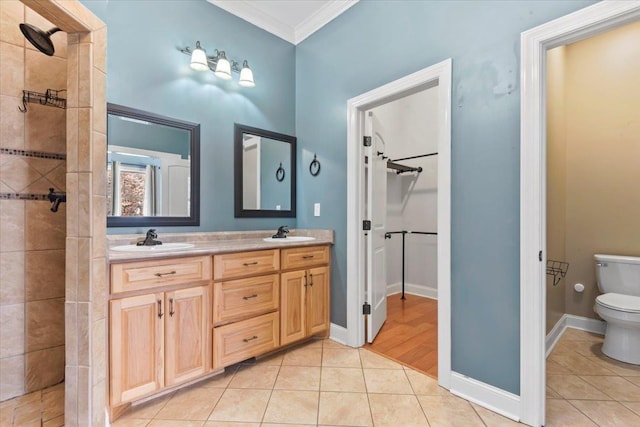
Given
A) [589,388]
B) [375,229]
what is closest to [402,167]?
[375,229]

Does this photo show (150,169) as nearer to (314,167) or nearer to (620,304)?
(314,167)

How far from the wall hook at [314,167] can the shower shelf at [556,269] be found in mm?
2107

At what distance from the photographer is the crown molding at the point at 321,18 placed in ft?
8.02

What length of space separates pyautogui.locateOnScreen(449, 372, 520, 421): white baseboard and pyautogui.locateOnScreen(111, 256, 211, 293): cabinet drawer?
1658 mm

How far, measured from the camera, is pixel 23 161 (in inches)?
65.8

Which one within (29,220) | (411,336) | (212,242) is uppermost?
(29,220)

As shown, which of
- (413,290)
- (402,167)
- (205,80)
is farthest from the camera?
(413,290)

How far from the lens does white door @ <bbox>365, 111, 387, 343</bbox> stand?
2426 millimetres

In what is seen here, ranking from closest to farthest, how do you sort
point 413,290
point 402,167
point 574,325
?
1. point 574,325
2. point 402,167
3. point 413,290

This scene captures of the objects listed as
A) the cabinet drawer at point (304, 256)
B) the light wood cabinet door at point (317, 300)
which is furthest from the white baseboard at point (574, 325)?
→ the cabinet drawer at point (304, 256)

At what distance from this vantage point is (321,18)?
262cm

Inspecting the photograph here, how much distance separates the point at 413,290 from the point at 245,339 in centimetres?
269

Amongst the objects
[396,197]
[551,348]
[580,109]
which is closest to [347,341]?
[551,348]

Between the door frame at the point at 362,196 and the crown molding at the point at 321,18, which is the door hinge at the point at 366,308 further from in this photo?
the crown molding at the point at 321,18
